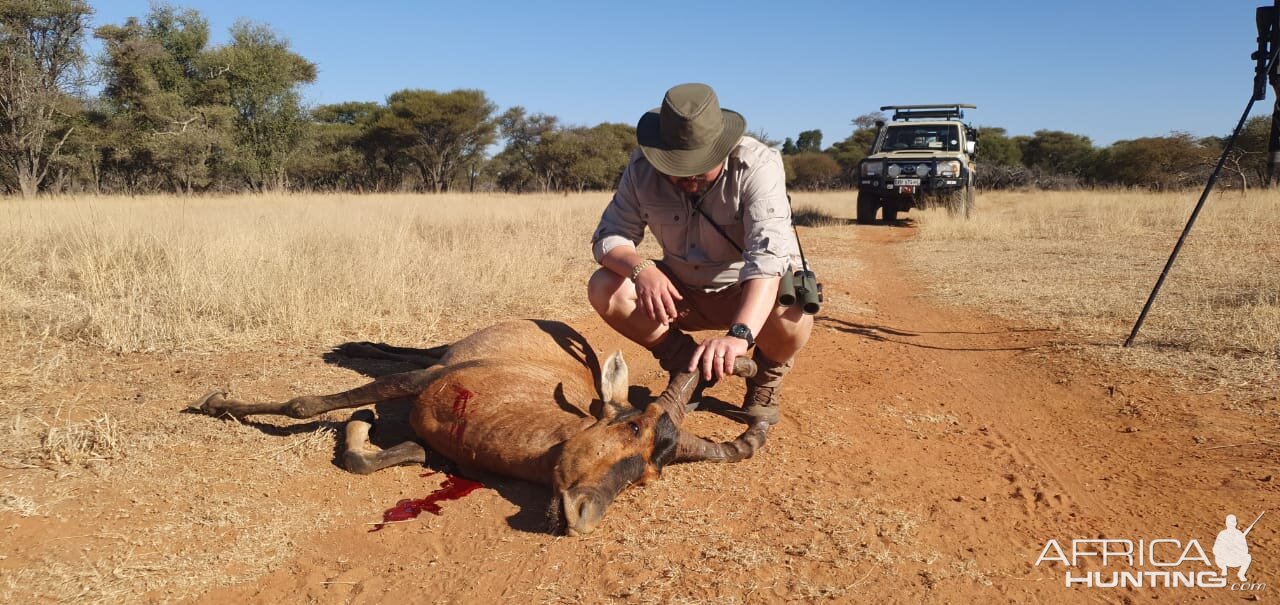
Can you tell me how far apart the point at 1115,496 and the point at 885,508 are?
954 mm

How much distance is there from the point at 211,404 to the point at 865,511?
9.93 feet

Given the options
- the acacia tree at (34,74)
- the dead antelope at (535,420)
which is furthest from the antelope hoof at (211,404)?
the acacia tree at (34,74)

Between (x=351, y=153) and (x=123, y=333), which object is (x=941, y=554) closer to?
(x=123, y=333)

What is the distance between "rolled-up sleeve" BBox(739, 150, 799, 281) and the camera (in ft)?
10.8

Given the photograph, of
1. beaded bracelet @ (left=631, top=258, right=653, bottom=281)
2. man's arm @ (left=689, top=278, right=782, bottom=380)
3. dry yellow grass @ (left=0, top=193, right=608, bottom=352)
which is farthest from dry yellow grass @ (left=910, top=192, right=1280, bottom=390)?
dry yellow grass @ (left=0, top=193, right=608, bottom=352)

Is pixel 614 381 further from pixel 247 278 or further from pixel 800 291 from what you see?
pixel 247 278

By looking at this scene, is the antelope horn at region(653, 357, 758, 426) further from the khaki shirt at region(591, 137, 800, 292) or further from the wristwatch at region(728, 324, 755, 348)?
the khaki shirt at region(591, 137, 800, 292)

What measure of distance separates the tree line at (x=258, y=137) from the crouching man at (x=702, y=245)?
946cm

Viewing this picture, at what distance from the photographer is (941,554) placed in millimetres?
2650

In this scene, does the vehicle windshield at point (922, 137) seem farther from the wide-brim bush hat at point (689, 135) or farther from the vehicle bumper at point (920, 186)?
the wide-brim bush hat at point (689, 135)

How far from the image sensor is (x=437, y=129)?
33.8 meters

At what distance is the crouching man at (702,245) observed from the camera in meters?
3.32

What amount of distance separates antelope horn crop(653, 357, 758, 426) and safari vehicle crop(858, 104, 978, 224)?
1230 centimetres

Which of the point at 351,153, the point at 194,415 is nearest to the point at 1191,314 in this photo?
the point at 194,415
